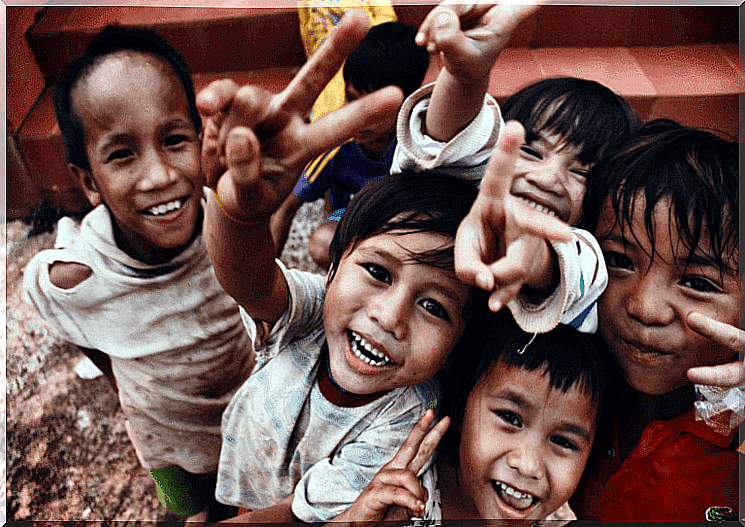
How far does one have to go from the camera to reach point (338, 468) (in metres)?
0.94

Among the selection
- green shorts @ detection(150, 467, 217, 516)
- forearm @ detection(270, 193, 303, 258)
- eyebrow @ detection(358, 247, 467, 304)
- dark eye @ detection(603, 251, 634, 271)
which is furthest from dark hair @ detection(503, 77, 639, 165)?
green shorts @ detection(150, 467, 217, 516)

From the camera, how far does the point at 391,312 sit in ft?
2.73

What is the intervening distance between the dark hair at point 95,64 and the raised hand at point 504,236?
45cm

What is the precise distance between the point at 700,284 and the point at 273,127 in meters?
0.59

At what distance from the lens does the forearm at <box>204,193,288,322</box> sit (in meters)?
0.79

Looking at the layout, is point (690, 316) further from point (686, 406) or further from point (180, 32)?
point (180, 32)

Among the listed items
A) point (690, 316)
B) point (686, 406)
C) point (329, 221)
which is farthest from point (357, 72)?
point (686, 406)

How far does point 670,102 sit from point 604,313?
0.34 metres

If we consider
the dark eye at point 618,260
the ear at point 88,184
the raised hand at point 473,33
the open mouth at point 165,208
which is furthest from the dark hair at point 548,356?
the ear at point 88,184

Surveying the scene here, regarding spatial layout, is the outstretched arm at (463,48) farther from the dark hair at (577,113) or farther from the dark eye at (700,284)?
the dark eye at (700,284)

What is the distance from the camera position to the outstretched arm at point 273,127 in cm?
67

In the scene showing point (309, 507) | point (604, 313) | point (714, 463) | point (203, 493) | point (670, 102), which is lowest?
point (203, 493)

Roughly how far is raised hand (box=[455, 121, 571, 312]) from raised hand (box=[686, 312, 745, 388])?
25 centimetres

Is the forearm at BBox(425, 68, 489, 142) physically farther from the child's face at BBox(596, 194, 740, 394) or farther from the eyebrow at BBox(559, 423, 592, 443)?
the eyebrow at BBox(559, 423, 592, 443)
